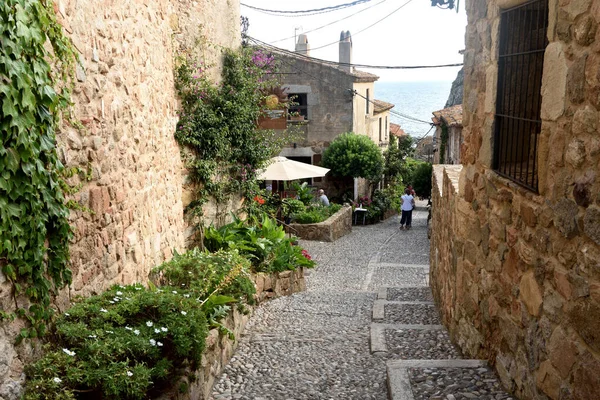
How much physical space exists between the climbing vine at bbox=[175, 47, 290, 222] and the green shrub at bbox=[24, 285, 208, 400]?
143 inches

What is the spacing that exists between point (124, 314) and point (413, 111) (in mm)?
165279

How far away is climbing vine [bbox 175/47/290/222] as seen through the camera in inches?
309

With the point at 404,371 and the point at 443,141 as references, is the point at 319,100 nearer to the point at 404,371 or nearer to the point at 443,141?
the point at 443,141

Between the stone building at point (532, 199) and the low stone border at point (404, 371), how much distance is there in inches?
7.5

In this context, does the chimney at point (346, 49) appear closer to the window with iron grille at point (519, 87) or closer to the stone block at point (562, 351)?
the window with iron grille at point (519, 87)

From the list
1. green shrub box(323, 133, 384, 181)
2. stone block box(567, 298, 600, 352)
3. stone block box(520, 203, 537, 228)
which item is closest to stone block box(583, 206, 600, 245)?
stone block box(567, 298, 600, 352)

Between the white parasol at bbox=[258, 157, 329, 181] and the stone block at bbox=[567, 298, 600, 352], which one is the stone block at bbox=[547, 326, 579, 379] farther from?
the white parasol at bbox=[258, 157, 329, 181]

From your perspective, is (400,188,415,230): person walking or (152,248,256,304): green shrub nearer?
(152,248,256,304): green shrub

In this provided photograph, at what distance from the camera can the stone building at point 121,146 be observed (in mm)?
4203

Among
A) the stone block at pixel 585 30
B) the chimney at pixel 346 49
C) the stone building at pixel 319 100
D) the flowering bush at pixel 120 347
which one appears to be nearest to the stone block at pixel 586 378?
the stone block at pixel 585 30

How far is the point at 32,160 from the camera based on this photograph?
341cm

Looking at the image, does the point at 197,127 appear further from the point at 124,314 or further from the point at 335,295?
the point at 124,314

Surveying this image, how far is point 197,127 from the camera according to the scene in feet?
26.3

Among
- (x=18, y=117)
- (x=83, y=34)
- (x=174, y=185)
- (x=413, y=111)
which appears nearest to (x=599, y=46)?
(x=18, y=117)
